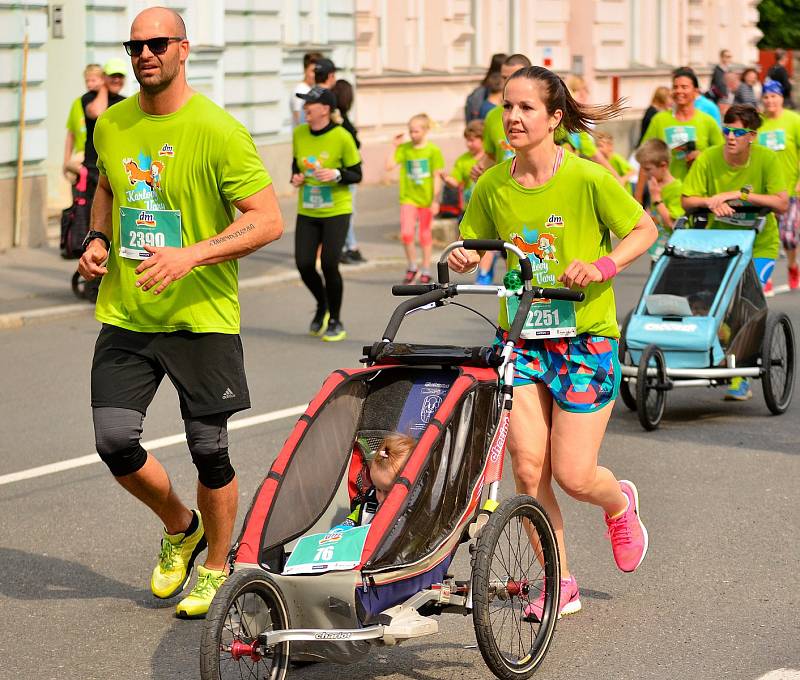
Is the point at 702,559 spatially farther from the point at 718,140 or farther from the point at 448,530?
the point at 718,140

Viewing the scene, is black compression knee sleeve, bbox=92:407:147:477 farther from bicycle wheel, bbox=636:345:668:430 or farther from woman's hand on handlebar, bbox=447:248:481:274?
bicycle wheel, bbox=636:345:668:430

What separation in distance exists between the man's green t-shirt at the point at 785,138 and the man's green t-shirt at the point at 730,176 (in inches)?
123

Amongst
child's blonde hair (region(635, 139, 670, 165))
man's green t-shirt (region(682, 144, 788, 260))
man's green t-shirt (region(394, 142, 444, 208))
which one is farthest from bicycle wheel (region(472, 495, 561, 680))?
man's green t-shirt (region(394, 142, 444, 208))

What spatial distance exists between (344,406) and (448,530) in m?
0.57

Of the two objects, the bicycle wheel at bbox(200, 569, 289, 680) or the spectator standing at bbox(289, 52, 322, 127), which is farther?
the spectator standing at bbox(289, 52, 322, 127)

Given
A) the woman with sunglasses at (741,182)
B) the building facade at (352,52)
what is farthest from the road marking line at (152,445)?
the building facade at (352,52)

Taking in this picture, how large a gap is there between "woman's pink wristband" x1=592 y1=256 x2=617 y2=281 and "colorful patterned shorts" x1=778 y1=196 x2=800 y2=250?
26.6ft

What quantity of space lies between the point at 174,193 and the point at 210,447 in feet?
2.84

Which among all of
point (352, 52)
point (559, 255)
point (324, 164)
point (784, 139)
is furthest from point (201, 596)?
point (352, 52)

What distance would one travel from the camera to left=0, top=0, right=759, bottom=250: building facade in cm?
1708

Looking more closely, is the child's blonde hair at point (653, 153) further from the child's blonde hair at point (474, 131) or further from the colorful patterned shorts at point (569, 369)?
the colorful patterned shorts at point (569, 369)

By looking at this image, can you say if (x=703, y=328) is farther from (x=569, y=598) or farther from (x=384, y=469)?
(x=384, y=469)

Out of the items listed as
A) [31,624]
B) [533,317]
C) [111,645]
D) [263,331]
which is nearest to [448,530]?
[533,317]

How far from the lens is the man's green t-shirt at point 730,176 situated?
32.4 feet
